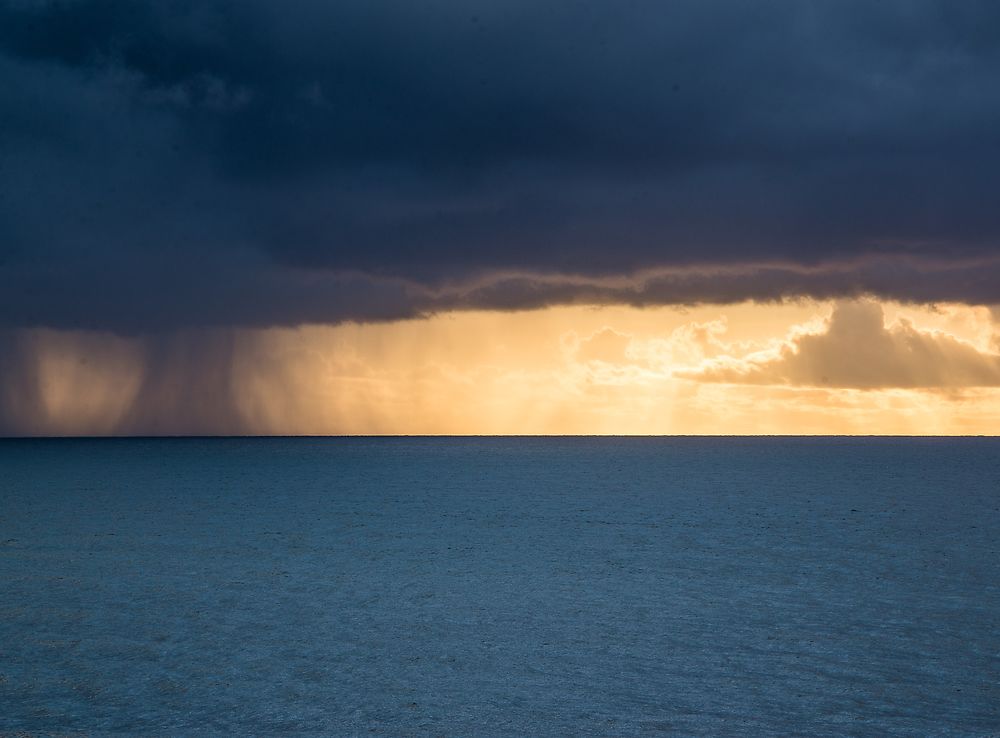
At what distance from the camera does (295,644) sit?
1441cm

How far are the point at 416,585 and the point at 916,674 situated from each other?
10.4 metres

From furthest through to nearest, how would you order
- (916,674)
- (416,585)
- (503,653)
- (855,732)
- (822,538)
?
1. (822,538)
2. (416,585)
3. (503,653)
4. (916,674)
5. (855,732)

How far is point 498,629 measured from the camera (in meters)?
15.6

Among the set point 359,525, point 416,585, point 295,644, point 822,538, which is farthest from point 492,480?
point 295,644

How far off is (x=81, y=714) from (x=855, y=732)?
8.77 m

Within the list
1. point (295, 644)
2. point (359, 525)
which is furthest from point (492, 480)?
point (295, 644)

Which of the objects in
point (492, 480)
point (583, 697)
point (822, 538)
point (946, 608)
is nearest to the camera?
point (583, 697)

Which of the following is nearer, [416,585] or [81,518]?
[416,585]

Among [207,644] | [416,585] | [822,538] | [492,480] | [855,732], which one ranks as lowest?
[855,732]

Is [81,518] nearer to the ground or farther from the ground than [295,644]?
farther from the ground

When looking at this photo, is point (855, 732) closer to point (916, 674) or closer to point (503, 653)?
point (916, 674)

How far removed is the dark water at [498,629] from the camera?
11000 mm

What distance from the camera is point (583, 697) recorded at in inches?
455

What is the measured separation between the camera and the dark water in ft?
36.1
